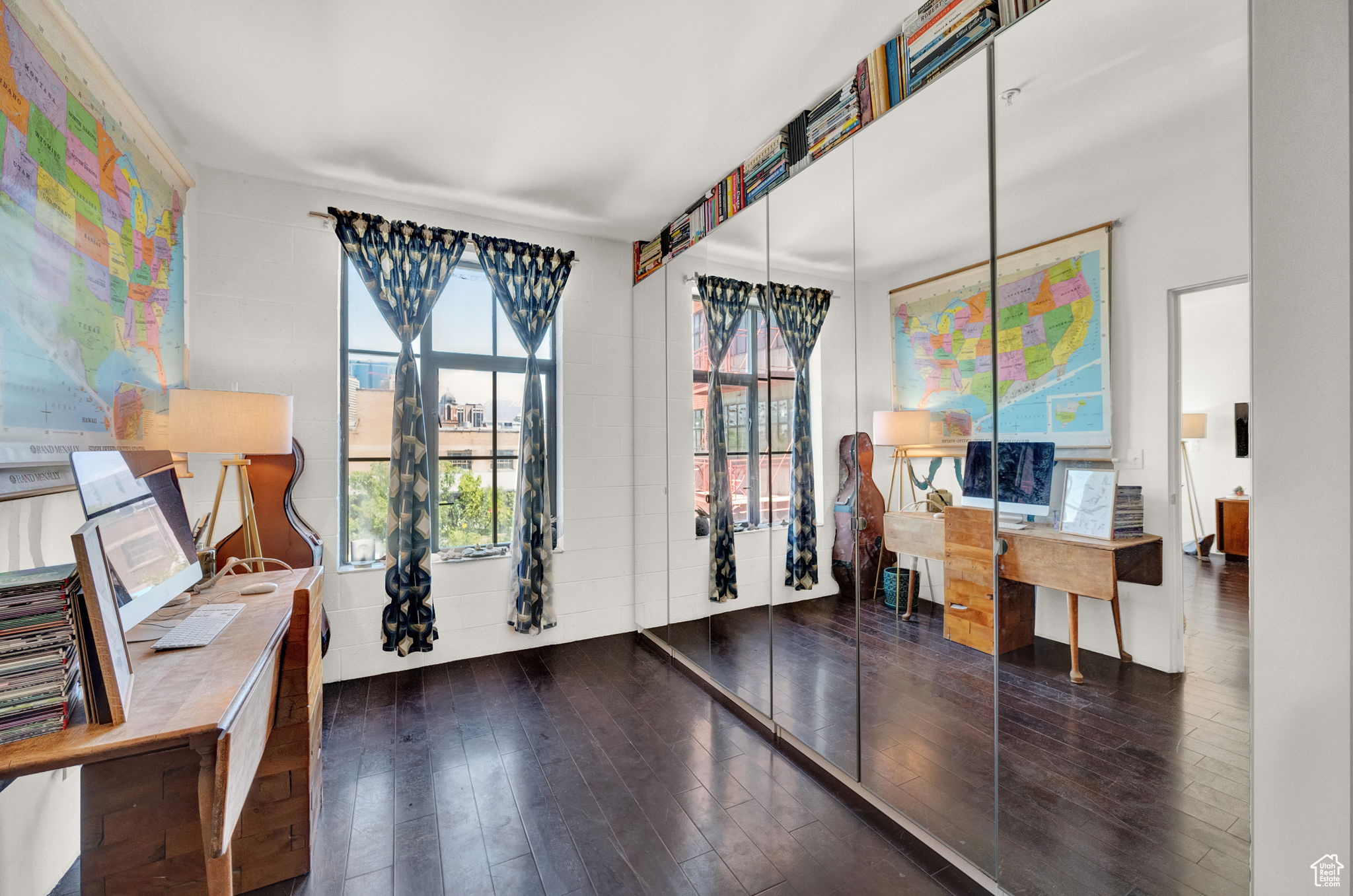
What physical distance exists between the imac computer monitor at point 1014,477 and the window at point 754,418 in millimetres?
937

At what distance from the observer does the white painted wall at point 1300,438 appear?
1030mm

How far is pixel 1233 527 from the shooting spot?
1.18m

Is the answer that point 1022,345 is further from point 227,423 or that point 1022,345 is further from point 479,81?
point 227,423

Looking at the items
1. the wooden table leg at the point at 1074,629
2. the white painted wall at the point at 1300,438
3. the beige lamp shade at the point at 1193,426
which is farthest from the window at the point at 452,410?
the white painted wall at the point at 1300,438

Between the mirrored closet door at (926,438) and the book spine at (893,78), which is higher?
the book spine at (893,78)

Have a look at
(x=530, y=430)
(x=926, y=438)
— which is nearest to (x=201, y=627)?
(x=530, y=430)

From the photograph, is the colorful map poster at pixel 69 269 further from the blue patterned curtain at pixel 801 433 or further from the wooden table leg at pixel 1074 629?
the wooden table leg at pixel 1074 629

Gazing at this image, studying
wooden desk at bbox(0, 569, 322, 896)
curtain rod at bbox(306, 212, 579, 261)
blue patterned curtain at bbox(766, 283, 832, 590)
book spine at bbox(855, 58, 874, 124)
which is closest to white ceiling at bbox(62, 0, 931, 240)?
book spine at bbox(855, 58, 874, 124)

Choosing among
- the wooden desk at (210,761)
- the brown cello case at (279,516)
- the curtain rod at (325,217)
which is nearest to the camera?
the wooden desk at (210,761)

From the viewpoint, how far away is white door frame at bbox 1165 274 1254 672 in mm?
1243

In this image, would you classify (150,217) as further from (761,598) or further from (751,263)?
(761,598)

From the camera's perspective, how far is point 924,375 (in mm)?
1849

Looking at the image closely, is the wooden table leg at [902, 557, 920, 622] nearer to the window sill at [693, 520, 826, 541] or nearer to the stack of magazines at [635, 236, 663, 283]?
the window sill at [693, 520, 826, 541]

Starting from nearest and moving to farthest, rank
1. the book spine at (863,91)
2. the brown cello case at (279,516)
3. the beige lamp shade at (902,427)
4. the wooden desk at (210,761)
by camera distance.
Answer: the wooden desk at (210,761)
the beige lamp shade at (902,427)
the book spine at (863,91)
the brown cello case at (279,516)
